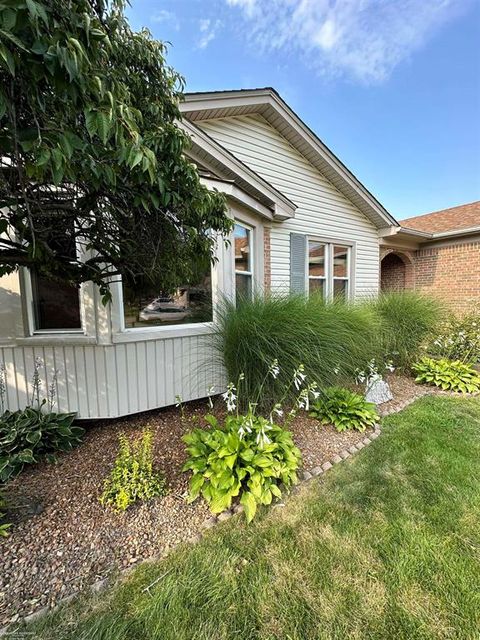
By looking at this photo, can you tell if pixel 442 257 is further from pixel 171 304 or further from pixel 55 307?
pixel 55 307

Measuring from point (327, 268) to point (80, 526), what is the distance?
7064 millimetres

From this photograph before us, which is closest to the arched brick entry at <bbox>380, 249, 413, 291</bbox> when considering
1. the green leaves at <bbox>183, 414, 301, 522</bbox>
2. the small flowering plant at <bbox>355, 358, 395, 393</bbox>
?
the small flowering plant at <bbox>355, 358, 395, 393</bbox>

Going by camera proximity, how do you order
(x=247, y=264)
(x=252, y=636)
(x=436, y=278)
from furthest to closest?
(x=436, y=278) < (x=247, y=264) < (x=252, y=636)

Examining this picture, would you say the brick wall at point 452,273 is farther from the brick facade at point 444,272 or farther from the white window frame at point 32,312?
the white window frame at point 32,312

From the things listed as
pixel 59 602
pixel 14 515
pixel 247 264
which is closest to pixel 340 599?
pixel 59 602

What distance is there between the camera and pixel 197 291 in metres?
4.23

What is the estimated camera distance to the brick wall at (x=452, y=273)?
8477mm

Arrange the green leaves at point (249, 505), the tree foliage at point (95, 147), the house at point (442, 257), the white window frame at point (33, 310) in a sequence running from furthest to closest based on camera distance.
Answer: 1. the house at point (442, 257)
2. the white window frame at point (33, 310)
3. the green leaves at point (249, 505)
4. the tree foliage at point (95, 147)

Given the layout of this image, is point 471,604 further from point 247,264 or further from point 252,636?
point 247,264

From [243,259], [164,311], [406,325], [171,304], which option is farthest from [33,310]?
[406,325]

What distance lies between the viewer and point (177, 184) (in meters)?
1.96

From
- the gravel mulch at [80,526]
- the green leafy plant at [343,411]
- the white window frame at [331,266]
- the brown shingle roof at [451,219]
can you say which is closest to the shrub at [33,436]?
the gravel mulch at [80,526]

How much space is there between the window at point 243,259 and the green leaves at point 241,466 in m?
2.90

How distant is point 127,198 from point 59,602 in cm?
263
